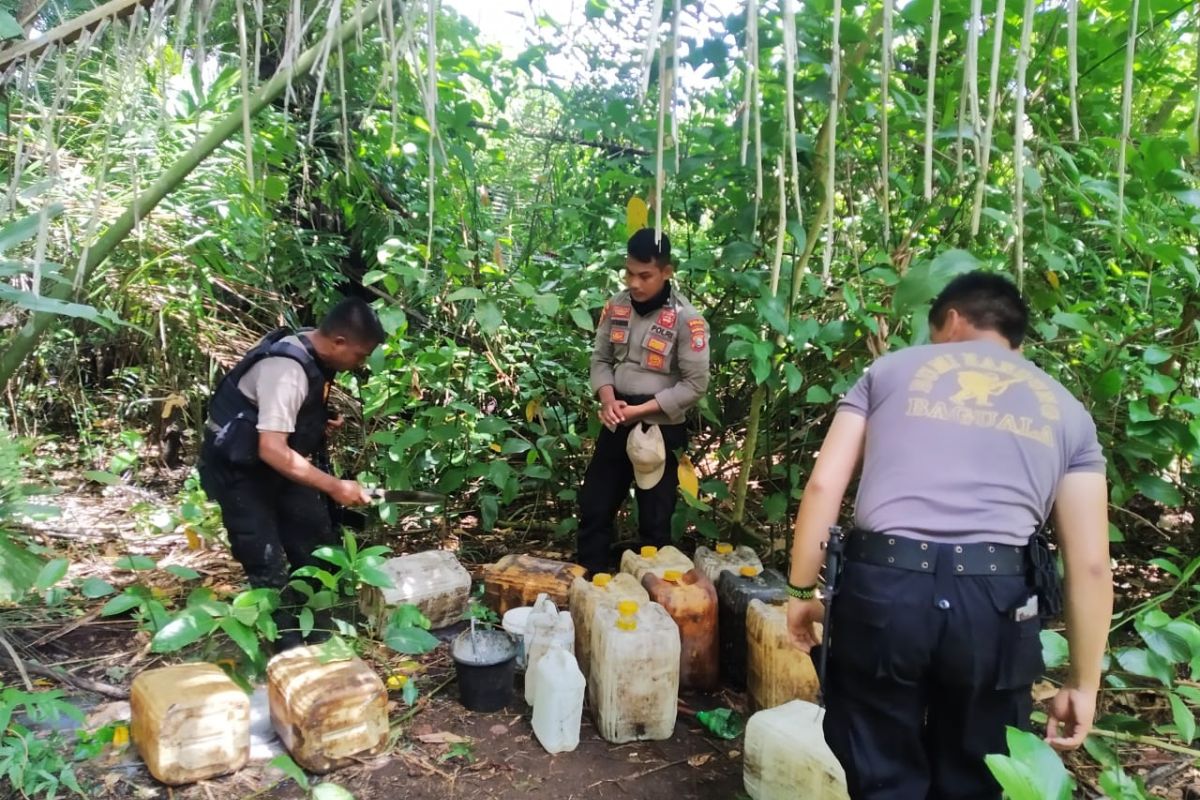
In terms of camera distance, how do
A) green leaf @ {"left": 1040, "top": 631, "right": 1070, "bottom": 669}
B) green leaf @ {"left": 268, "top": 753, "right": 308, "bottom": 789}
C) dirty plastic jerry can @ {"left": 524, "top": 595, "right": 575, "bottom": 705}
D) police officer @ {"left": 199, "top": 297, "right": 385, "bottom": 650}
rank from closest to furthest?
green leaf @ {"left": 1040, "top": 631, "right": 1070, "bottom": 669}
green leaf @ {"left": 268, "top": 753, "right": 308, "bottom": 789}
dirty plastic jerry can @ {"left": 524, "top": 595, "right": 575, "bottom": 705}
police officer @ {"left": 199, "top": 297, "right": 385, "bottom": 650}

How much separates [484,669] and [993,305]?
6.47 feet

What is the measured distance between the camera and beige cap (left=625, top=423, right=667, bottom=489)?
343 cm

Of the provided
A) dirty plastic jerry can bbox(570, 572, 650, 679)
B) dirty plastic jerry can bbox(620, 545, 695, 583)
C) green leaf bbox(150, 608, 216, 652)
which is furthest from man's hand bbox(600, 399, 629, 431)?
green leaf bbox(150, 608, 216, 652)

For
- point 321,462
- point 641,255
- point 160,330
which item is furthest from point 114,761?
point 160,330

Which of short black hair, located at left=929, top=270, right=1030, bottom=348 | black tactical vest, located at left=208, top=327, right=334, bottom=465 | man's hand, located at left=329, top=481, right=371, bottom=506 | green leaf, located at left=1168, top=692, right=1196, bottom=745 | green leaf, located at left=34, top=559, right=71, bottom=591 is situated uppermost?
short black hair, located at left=929, top=270, right=1030, bottom=348

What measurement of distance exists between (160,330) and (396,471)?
73.9 inches

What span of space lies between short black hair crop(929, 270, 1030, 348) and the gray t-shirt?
0.22ft

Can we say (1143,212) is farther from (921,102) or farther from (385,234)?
(385,234)

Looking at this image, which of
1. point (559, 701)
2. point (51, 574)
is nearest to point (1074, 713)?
point (559, 701)

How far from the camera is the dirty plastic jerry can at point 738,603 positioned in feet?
9.39

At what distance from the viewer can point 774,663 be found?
2598 millimetres

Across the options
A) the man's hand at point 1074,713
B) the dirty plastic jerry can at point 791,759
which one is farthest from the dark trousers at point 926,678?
the dirty plastic jerry can at point 791,759

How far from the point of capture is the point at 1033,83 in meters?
2.97

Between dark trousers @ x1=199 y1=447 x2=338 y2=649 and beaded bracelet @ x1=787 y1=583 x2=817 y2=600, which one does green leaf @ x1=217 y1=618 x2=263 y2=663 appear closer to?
dark trousers @ x1=199 y1=447 x2=338 y2=649
